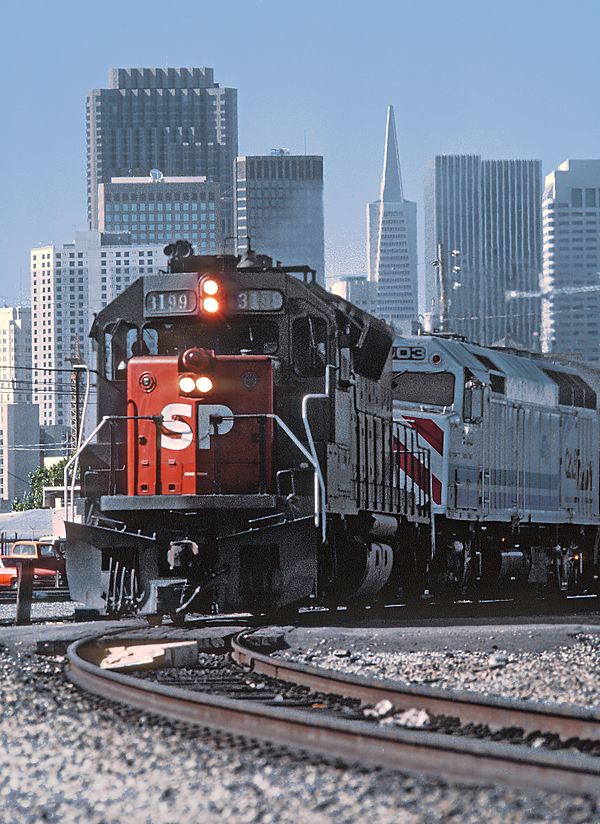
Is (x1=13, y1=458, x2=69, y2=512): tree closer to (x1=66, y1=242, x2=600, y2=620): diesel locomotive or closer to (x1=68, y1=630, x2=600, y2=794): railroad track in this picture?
(x1=66, y1=242, x2=600, y2=620): diesel locomotive

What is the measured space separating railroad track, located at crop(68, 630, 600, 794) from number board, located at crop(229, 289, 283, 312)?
4.32 metres

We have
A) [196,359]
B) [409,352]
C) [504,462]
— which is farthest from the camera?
[504,462]

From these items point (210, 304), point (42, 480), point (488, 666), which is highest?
point (210, 304)

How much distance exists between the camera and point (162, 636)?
12.5 m

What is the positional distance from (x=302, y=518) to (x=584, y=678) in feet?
13.4

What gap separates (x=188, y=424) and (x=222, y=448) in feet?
1.30

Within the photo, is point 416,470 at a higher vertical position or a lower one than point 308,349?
lower

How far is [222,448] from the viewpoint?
13.7 metres

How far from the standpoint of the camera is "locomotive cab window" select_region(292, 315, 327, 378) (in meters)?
14.0

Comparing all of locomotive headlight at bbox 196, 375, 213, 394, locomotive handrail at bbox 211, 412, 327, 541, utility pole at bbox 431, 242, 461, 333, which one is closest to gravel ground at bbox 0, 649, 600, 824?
locomotive handrail at bbox 211, 412, 327, 541

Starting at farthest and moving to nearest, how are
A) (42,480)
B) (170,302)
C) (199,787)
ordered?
(42,480), (170,302), (199,787)

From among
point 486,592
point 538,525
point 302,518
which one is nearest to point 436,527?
point 486,592

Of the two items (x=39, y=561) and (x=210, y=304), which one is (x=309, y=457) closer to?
(x=210, y=304)

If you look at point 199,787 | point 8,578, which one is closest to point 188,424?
point 199,787
